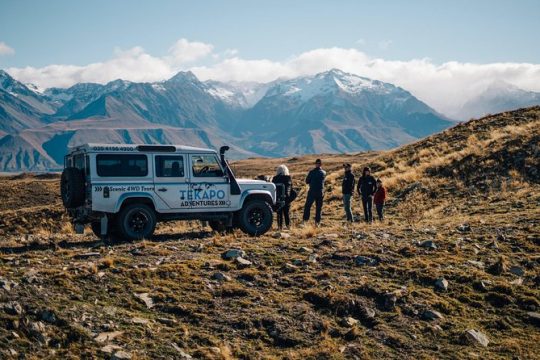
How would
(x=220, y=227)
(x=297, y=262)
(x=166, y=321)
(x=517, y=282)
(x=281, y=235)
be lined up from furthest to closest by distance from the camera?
(x=220, y=227) < (x=281, y=235) < (x=297, y=262) < (x=517, y=282) < (x=166, y=321)

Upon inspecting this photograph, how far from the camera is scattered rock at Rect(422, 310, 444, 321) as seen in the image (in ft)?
34.8

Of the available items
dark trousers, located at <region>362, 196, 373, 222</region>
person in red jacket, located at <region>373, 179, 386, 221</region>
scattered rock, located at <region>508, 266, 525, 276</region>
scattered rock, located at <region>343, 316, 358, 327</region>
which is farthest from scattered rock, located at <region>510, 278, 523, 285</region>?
person in red jacket, located at <region>373, 179, 386, 221</region>

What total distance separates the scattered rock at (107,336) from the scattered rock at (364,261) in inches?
233

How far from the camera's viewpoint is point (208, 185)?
1644 centimetres

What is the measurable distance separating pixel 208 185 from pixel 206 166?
1.84 ft

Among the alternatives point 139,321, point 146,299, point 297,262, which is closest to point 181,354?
point 139,321

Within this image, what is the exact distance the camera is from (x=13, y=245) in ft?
48.6

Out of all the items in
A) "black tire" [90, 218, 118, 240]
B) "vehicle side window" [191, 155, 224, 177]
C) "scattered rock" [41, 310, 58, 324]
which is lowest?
"scattered rock" [41, 310, 58, 324]

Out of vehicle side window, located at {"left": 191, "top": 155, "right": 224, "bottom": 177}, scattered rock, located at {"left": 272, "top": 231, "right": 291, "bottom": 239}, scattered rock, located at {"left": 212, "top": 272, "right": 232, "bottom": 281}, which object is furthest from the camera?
vehicle side window, located at {"left": 191, "top": 155, "right": 224, "bottom": 177}

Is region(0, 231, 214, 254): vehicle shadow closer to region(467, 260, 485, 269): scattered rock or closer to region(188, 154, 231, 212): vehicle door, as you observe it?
region(188, 154, 231, 212): vehicle door

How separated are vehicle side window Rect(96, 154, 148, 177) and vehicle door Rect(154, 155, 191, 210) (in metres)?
0.40

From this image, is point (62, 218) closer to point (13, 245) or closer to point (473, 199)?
point (13, 245)

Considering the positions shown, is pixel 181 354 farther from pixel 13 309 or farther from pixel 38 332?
pixel 13 309

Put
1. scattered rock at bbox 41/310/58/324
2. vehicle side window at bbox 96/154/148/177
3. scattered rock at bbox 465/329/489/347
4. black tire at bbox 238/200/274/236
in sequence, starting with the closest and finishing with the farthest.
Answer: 1. scattered rock at bbox 41/310/58/324
2. scattered rock at bbox 465/329/489/347
3. vehicle side window at bbox 96/154/148/177
4. black tire at bbox 238/200/274/236
